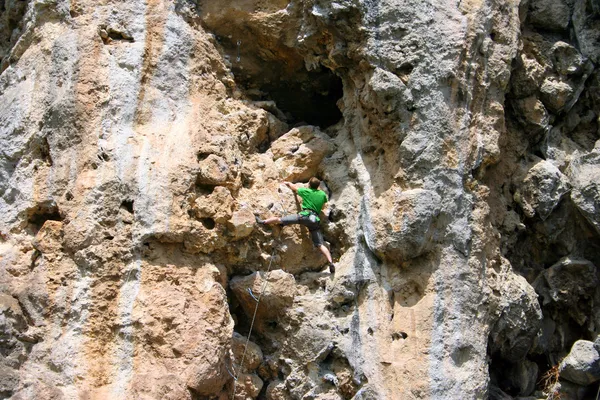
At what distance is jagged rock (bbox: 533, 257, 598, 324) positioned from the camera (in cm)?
852

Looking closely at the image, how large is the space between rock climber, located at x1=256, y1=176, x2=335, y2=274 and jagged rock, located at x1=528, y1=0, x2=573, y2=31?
11.5 ft

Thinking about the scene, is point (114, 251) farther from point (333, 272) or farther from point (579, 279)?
point (579, 279)

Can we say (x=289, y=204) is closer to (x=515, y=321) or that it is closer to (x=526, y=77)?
(x=515, y=321)

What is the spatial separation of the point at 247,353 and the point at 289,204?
1.61 m

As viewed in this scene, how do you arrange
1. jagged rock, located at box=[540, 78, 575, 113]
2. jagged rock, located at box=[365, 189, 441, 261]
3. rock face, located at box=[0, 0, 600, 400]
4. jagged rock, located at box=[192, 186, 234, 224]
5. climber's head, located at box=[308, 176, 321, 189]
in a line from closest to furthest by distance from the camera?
rock face, located at box=[0, 0, 600, 400]
jagged rock, located at box=[192, 186, 234, 224]
jagged rock, located at box=[365, 189, 441, 261]
climber's head, located at box=[308, 176, 321, 189]
jagged rock, located at box=[540, 78, 575, 113]

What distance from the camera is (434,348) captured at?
715cm

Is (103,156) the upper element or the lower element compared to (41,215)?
upper

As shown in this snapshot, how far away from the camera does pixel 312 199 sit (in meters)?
7.86

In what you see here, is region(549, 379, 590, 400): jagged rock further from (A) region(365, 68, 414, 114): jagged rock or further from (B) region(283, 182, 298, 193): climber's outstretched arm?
(B) region(283, 182, 298, 193): climber's outstretched arm

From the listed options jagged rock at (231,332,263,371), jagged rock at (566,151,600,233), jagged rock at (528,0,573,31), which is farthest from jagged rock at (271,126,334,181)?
jagged rock at (528,0,573,31)

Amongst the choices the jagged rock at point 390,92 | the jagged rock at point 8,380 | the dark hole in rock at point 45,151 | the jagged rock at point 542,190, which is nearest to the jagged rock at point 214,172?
the dark hole in rock at point 45,151

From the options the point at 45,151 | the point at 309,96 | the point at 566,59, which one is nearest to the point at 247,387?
the point at 45,151

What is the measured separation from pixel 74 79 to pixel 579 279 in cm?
577

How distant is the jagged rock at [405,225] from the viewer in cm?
741
